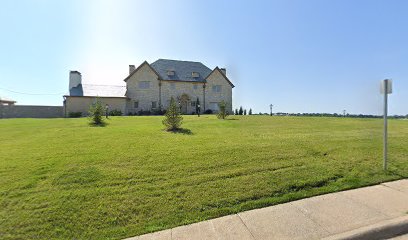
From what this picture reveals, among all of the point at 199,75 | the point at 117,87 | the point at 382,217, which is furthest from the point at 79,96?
the point at 382,217

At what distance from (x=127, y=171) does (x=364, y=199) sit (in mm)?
5376

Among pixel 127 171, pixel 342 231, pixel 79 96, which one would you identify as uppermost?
pixel 79 96

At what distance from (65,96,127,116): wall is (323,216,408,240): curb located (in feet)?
111

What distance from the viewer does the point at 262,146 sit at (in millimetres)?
8336

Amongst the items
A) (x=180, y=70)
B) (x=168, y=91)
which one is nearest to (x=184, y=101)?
(x=168, y=91)

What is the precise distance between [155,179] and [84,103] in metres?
32.3

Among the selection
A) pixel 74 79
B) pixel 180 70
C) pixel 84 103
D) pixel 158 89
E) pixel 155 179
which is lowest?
pixel 155 179

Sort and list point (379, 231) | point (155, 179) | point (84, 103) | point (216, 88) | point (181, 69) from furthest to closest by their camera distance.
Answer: point (216, 88) < point (181, 69) < point (84, 103) < point (155, 179) < point (379, 231)

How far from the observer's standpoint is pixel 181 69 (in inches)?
1598

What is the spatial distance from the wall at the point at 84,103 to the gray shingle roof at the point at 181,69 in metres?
8.10

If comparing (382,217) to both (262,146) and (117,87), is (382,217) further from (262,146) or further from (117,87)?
(117,87)

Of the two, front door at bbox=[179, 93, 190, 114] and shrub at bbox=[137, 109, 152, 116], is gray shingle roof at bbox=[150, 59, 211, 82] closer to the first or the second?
front door at bbox=[179, 93, 190, 114]

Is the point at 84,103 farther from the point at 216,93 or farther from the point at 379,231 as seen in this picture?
the point at 379,231

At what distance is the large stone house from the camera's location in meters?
34.3
